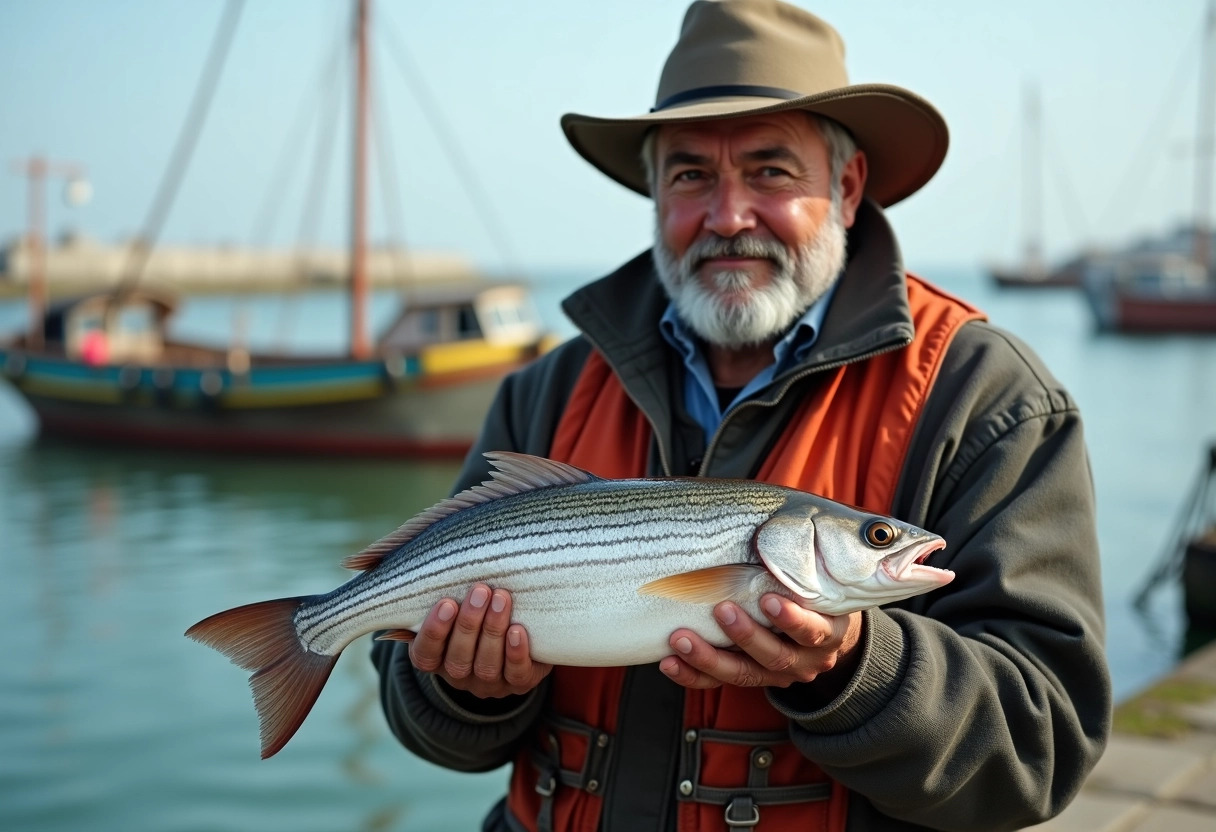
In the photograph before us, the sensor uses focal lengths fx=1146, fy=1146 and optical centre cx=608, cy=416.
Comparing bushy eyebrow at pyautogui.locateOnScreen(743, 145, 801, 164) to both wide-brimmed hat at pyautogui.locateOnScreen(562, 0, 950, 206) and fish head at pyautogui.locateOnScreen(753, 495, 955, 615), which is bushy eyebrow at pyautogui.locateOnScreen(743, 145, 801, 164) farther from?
fish head at pyautogui.locateOnScreen(753, 495, 955, 615)

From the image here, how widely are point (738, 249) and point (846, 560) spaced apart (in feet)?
3.36

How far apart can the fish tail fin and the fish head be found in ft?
3.57

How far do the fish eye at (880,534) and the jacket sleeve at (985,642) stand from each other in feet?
0.50

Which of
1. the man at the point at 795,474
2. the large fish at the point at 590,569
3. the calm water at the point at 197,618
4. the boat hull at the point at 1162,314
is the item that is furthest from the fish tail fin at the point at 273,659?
the boat hull at the point at 1162,314

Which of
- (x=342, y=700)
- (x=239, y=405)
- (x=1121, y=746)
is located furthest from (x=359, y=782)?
(x=239, y=405)

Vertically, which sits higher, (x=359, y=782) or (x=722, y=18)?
(x=722, y=18)

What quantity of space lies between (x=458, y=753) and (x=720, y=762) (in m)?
0.69

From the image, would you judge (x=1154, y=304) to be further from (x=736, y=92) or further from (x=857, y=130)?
(x=736, y=92)

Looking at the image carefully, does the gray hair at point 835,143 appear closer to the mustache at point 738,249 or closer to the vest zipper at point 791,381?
the mustache at point 738,249

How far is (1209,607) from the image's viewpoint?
985cm

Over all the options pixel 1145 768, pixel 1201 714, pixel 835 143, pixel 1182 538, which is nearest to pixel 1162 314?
pixel 1182 538

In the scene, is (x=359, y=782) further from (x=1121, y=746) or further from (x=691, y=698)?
(x=691, y=698)

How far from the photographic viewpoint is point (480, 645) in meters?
2.46

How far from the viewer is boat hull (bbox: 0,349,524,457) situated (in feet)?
68.0
